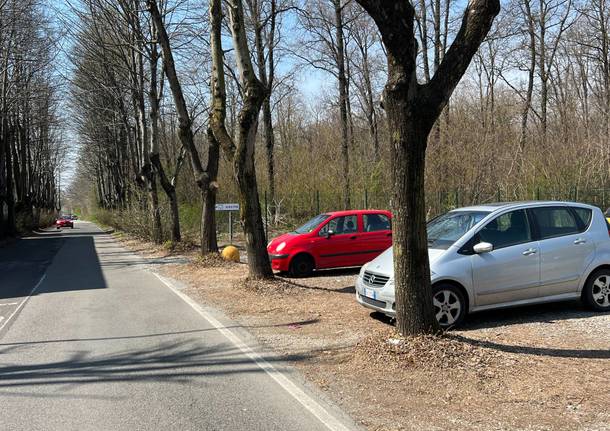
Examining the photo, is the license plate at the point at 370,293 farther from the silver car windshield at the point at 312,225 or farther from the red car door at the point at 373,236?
the silver car windshield at the point at 312,225

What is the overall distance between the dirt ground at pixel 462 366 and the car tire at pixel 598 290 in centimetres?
19

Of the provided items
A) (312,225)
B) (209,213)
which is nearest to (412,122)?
(312,225)

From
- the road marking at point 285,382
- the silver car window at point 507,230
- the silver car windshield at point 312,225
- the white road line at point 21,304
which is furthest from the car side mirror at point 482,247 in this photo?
the white road line at point 21,304

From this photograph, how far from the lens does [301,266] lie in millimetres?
12836

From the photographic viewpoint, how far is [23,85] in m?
31.9

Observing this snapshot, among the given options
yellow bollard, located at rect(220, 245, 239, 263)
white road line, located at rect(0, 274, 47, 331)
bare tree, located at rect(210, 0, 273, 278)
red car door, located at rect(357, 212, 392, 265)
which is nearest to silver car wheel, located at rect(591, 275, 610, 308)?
red car door, located at rect(357, 212, 392, 265)

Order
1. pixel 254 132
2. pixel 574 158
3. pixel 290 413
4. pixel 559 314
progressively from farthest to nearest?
pixel 574 158, pixel 254 132, pixel 559 314, pixel 290 413

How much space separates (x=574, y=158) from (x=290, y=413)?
20381mm

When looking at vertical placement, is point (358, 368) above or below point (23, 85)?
below

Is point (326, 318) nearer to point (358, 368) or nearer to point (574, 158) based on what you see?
point (358, 368)

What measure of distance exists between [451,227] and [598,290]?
2.29m

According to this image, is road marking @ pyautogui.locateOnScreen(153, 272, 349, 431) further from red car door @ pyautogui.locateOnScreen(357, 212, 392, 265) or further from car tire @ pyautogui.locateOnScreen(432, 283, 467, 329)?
red car door @ pyautogui.locateOnScreen(357, 212, 392, 265)

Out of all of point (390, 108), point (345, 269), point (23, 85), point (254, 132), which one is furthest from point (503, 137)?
point (23, 85)

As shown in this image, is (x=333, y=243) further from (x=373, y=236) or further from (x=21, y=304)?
(x=21, y=304)
